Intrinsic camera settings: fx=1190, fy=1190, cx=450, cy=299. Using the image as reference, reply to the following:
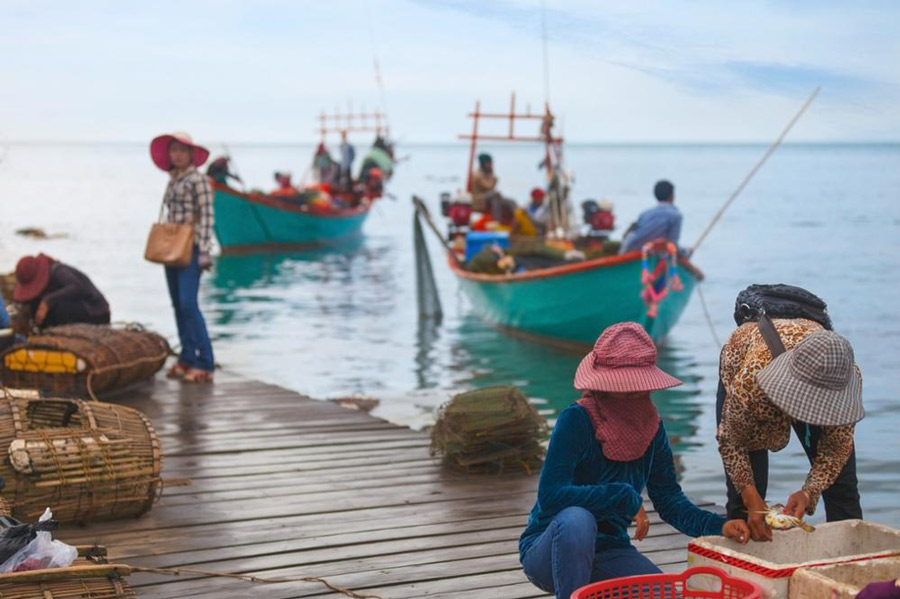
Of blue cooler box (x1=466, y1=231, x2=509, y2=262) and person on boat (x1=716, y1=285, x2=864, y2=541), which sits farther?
blue cooler box (x1=466, y1=231, x2=509, y2=262)

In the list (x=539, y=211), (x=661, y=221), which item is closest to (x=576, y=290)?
(x=661, y=221)

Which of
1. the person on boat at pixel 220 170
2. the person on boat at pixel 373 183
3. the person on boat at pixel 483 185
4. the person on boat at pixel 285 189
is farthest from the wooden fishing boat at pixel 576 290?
the person on boat at pixel 373 183

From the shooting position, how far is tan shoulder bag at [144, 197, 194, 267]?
25.2 ft

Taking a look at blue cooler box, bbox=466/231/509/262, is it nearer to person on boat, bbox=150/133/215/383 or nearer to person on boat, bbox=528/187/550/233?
person on boat, bbox=528/187/550/233

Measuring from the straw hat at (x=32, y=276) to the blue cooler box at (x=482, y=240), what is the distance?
332 inches

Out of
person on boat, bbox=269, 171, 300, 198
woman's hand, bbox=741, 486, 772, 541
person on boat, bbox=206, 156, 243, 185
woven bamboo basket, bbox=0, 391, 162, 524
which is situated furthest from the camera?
person on boat, bbox=269, 171, 300, 198

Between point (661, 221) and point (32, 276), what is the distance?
662cm

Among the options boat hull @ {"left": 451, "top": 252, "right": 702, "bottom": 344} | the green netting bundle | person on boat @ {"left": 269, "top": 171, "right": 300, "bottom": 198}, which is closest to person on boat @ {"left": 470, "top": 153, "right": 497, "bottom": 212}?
boat hull @ {"left": 451, "top": 252, "right": 702, "bottom": 344}

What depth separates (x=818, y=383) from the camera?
321cm

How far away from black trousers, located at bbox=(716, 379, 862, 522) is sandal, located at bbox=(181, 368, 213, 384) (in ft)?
17.7

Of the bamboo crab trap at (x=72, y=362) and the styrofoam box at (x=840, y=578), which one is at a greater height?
the styrofoam box at (x=840, y=578)

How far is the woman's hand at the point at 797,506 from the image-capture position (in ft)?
10.9

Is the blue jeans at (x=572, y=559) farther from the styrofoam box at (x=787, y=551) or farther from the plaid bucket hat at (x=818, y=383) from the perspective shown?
the plaid bucket hat at (x=818, y=383)

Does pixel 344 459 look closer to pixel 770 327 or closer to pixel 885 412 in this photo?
pixel 770 327
